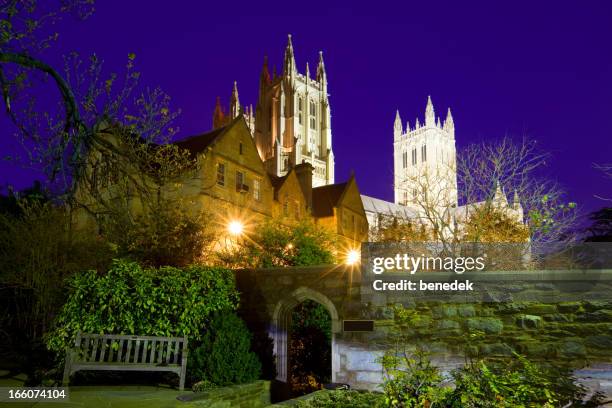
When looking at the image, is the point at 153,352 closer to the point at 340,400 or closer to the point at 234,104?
the point at 340,400

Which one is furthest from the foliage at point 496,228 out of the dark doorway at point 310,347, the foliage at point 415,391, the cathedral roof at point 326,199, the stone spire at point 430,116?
the stone spire at point 430,116

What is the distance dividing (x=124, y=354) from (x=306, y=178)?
2745 cm

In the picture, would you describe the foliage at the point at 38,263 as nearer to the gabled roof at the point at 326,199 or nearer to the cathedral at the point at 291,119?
the gabled roof at the point at 326,199

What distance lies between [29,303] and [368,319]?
37.2ft

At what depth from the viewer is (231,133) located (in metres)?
28.6

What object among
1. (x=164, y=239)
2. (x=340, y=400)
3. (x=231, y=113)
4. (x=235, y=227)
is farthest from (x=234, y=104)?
(x=340, y=400)

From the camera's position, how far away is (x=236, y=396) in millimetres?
9039

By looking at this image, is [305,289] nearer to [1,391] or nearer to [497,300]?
[497,300]

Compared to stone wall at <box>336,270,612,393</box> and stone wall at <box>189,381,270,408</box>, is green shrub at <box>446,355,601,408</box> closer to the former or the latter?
stone wall at <box>336,270,612,393</box>

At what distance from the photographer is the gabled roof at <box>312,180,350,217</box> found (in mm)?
39112

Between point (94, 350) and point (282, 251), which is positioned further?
point (282, 251)

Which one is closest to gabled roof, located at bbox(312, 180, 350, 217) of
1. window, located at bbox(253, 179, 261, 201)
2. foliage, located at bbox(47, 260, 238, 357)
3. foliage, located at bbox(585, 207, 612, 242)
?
window, located at bbox(253, 179, 261, 201)

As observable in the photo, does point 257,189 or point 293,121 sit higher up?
point 293,121

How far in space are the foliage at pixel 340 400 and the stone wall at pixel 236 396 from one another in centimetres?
161
